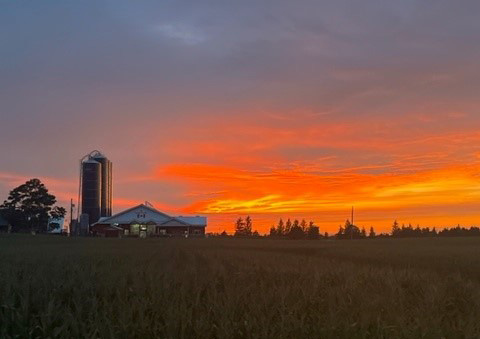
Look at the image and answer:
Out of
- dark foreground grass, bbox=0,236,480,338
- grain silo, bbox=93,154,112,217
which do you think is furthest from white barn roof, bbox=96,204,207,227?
dark foreground grass, bbox=0,236,480,338

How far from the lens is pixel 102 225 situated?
4205 inches

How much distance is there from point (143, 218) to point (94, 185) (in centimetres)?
1221

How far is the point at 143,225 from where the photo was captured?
361 feet

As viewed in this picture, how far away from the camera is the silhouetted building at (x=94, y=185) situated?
111938 millimetres

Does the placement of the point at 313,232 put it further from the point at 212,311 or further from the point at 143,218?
the point at 212,311

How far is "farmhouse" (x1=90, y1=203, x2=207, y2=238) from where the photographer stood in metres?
107

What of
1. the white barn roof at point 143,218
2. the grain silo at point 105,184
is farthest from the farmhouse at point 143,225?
the grain silo at point 105,184

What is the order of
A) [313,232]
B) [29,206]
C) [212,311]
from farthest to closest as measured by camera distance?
[313,232]
[29,206]
[212,311]

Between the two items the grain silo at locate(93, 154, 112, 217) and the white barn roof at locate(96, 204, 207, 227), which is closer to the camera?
the white barn roof at locate(96, 204, 207, 227)

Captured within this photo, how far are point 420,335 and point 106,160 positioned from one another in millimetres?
115098

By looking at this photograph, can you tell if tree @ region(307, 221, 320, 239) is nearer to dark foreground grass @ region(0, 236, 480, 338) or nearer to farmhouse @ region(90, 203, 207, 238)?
farmhouse @ region(90, 203, 207, 238)

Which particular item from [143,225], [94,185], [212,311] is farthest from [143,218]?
[212,311]

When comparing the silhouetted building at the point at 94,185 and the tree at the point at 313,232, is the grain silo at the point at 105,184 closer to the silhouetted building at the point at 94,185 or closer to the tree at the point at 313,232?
the silhouetted building at the point at 94,185

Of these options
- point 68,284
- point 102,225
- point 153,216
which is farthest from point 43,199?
point 68,284
